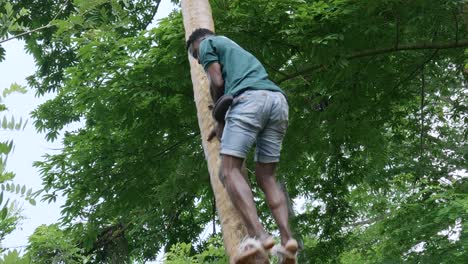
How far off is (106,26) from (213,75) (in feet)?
11.3

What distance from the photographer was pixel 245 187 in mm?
3166

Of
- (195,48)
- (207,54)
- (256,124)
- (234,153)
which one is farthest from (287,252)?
(195,48)

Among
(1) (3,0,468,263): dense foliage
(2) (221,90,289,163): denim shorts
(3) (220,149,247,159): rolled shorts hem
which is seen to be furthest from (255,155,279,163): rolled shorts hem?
(1) (3,0,468,263): dense foliage

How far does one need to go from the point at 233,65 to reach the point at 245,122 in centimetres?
40

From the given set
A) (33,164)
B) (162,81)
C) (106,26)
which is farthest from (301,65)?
(33,164)

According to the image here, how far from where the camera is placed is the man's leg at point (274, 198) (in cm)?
334

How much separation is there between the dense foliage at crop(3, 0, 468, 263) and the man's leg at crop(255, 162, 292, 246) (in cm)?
238

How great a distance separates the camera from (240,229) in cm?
312

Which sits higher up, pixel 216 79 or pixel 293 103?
pixel 216 79

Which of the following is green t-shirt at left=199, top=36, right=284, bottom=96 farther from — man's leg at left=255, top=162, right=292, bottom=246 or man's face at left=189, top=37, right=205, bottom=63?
man's leg at left=255, top=162, right=292, bottom=246

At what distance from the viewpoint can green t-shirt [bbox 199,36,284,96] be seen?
353cm

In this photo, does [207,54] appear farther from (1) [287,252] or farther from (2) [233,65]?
(1) [287,252]

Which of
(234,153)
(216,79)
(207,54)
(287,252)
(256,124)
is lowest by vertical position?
(287,252)

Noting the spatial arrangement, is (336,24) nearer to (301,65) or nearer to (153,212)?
(301,65)
